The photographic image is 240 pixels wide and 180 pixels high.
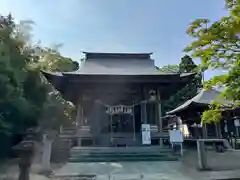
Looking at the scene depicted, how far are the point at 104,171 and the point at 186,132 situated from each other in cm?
1881

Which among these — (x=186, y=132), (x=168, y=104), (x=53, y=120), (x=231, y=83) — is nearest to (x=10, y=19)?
(x=53, y=120)

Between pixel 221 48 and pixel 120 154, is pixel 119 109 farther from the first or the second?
pixel 221 48

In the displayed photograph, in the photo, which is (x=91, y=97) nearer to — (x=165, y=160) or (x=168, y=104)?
(x=165, y=160)

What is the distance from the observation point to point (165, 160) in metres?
10.2

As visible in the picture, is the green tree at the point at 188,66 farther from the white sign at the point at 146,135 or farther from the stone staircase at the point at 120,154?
the stone staircase at the point at 120,154

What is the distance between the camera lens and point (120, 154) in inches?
428

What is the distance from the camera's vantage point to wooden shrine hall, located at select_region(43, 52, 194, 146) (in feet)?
44.9

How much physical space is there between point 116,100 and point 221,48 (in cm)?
974

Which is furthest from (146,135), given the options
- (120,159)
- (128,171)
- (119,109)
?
(128,171)

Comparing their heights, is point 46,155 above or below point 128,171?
above

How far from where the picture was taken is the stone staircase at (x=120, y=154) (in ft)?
33.9

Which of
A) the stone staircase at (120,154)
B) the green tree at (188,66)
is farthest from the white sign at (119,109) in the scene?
the green tree at (188,66)

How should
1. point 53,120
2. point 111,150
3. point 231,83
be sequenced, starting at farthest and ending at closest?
point 53,120 < point 111,150 < point 231,83

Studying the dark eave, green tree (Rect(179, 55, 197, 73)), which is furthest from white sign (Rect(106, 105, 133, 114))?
the dark eave
